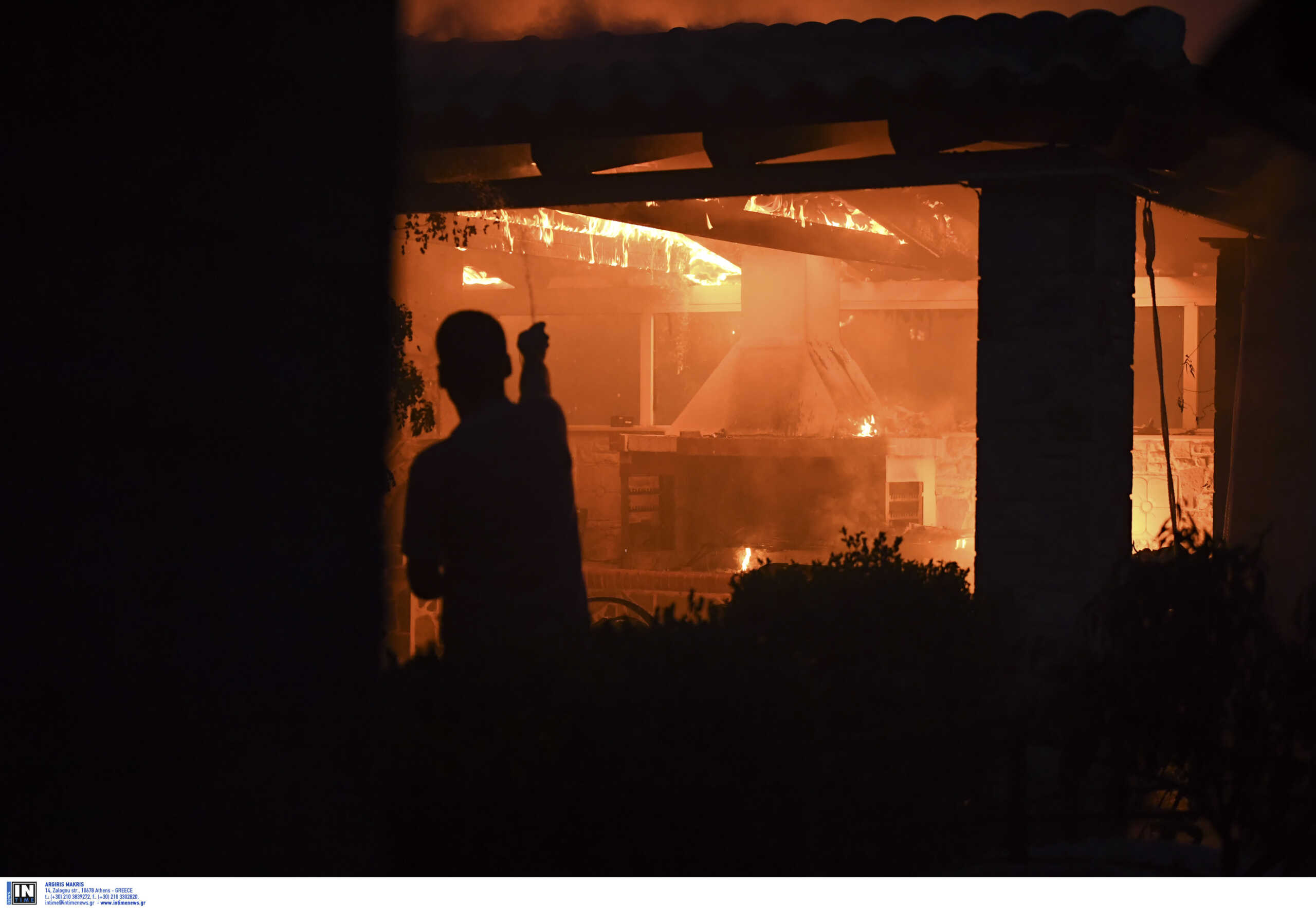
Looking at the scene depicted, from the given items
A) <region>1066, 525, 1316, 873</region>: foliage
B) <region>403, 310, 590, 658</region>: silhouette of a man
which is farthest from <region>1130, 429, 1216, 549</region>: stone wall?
<region>403, 310, 590, 658</region>: silhouette of a man

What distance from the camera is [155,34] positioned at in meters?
3.28

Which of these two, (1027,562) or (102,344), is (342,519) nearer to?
(102,344)

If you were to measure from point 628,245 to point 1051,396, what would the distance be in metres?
8.98

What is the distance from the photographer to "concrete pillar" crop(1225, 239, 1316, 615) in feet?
22.5

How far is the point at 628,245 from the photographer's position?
13805mm

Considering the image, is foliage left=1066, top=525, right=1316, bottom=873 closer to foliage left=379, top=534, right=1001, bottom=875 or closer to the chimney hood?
foliage left=379, top=534, right=1001, bottom=875

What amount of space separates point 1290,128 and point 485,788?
4447mm

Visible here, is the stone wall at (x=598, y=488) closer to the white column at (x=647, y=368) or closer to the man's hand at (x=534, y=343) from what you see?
the white column at (x=647, y=368)

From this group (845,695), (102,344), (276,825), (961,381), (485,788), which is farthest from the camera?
(961,381)

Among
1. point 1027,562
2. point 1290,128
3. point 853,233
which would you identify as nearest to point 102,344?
point 1027,562

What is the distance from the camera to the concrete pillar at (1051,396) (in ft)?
17.4

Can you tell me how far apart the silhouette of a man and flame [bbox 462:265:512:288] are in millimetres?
12315
